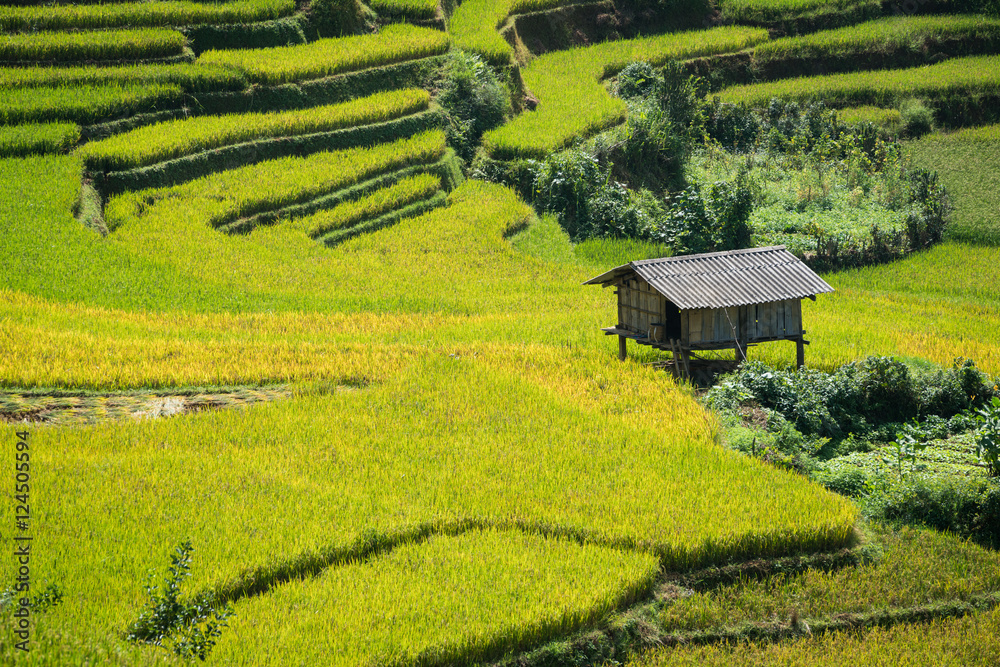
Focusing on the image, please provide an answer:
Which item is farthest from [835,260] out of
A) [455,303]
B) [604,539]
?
[604,539]

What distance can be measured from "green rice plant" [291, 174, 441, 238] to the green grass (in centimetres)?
1480

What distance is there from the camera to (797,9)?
131 feet

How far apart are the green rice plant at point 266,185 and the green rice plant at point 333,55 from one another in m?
2.86

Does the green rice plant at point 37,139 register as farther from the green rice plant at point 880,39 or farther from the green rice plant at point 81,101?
the green rice plant at point 880,39

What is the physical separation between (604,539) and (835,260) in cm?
1829

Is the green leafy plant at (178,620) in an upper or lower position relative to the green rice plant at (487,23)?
lower

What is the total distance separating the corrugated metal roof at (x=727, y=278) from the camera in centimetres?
1581

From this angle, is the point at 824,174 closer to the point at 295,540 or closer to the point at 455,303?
the point at 455,303

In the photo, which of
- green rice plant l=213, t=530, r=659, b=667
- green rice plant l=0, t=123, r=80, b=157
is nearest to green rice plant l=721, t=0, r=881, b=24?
green rice plant l=0, t=123, r=80, b=157

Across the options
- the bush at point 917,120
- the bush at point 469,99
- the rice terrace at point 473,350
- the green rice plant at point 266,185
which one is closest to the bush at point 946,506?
→ the rice terrace at point 473,350

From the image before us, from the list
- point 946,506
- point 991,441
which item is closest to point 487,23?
point 991,441

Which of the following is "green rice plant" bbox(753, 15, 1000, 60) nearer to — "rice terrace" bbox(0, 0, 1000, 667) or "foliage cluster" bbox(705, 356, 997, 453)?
"rice terrace" bbox(0, 0, 1000, 667)

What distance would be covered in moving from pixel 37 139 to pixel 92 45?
14.8ft

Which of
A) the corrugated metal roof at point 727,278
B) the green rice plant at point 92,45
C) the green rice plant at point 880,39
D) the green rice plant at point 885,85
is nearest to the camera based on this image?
the corrugated metal roof at point 727,278
